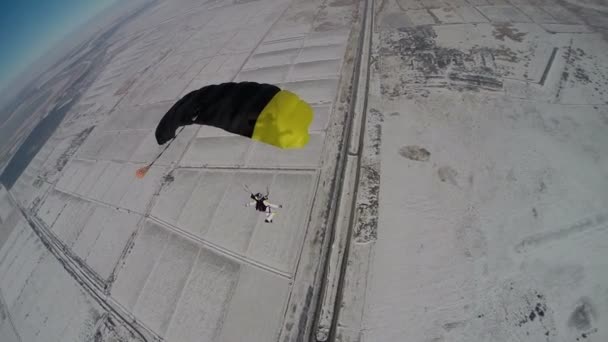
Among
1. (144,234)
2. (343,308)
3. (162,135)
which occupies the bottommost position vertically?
(343,308)

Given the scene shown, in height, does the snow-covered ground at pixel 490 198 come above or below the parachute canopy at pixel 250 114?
below

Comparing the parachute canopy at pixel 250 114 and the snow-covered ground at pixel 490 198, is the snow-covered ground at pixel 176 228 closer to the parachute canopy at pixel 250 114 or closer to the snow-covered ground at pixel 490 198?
the parachute canopy at pixel 250 114

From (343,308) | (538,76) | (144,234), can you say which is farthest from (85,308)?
(538,76)

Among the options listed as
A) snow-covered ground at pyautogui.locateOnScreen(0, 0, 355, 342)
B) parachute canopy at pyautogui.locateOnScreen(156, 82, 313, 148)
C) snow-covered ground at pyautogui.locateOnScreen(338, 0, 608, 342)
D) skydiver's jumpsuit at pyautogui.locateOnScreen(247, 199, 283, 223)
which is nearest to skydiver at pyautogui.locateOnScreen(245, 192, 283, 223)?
skydiver's jumpsuit at pyautogui.locateOnScreen(247, 199, 283, 223)

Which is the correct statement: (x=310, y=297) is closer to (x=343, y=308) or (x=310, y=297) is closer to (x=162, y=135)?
(x=343, y=308)

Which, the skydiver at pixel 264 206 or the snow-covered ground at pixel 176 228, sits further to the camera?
the skydiver at pixel 264 206

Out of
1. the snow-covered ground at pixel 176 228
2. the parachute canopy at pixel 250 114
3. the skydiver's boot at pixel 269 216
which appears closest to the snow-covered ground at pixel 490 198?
the snow-covered ground at pixel 176 228

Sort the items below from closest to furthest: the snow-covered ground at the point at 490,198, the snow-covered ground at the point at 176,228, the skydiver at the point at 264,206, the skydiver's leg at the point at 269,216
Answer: the snow-covered ground at the point at 490,198 → the snow-covered ground at the point at 176,228 → the skydiver at the point at 264,206 → the skydiver's leg at the point at 269,216

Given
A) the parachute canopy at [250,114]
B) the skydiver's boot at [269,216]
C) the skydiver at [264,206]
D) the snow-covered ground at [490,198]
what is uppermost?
the parachute canopy at [250,114]
